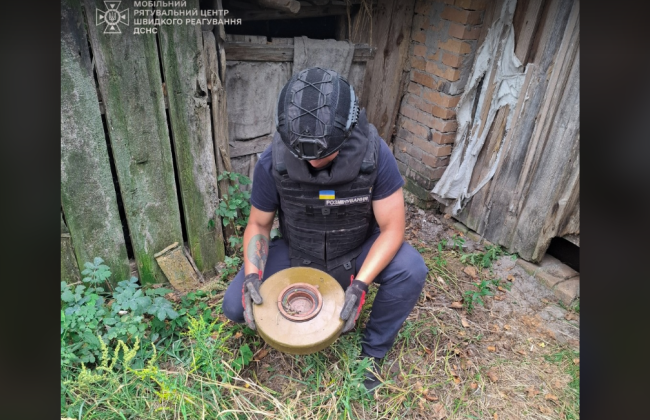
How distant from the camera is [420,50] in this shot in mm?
4125

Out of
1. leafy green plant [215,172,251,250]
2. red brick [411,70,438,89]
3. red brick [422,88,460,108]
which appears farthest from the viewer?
red brick [411,70,438,89]

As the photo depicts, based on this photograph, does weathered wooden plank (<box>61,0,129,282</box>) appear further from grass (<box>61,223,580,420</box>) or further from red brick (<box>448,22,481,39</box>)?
red brick (<box>448,22,481,39</box>)

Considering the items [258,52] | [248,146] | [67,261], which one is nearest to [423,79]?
[258,52]

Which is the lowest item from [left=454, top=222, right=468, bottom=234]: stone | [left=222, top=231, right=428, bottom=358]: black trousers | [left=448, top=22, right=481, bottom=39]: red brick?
[left=454, top=222, right=468, bottom=234]: stone

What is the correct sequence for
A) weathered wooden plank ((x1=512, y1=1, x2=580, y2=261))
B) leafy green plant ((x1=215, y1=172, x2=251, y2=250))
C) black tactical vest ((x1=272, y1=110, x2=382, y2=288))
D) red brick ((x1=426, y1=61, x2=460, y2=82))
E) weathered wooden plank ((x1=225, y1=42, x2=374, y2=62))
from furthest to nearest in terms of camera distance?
red brick ((x1=426, y1=61, x2=460, y2=82)) → leafy green plant ((x1=215, y1=172, x2=251, y2=250)) → weathered wooden plank ((x1=225, y1=42, x2=374, y2=62)) → weathered wooden plank ((x1=512, y1=1, x2=580, y2=261)) → black tactical vest ((x1=272, y1=110, x2=382, y2=288))

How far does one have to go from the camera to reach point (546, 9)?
3.31 meters

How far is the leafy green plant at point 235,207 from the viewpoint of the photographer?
3461mm

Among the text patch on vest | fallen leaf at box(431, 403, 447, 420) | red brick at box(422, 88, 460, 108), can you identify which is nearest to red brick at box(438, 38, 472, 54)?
red brick at box(422, 88, 460, 108)

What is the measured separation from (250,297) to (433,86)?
2615 millimetres

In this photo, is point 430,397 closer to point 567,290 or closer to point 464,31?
point 567,290

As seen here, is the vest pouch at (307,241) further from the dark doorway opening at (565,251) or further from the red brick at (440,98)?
the dark doorway opening at (565,251)

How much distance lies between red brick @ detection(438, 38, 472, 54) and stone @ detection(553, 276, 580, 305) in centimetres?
199

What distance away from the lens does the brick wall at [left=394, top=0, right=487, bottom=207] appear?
3.77 meters
